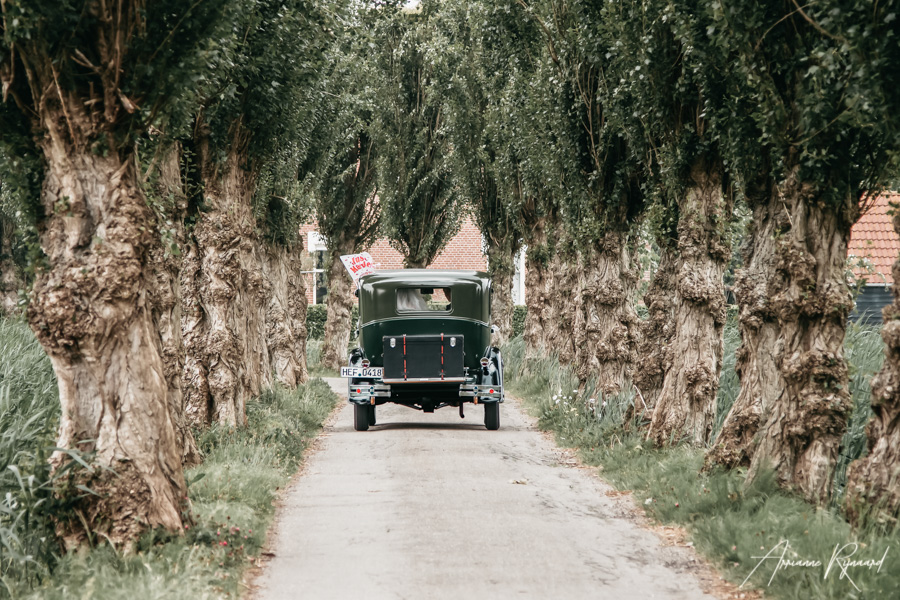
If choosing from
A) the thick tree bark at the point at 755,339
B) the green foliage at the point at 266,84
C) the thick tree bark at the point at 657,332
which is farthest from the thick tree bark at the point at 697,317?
the green foliage at the point at 266,84

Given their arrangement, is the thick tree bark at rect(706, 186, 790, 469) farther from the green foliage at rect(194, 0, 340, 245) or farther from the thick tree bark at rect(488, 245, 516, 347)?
the thick tree bark at rect(488, 245, 516, 347)

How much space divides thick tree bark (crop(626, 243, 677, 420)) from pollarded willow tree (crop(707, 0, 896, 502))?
388 cm

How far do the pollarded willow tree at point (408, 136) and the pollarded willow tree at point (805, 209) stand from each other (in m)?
20.2

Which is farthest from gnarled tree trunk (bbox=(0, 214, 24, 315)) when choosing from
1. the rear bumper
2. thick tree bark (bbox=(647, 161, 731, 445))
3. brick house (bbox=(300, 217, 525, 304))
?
thick tree bark (bbox=(647, 161, 731, 445))

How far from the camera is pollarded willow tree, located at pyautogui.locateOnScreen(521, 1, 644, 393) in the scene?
591 inches

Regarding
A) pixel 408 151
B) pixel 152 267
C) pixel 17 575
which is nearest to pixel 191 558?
pixel 17 575

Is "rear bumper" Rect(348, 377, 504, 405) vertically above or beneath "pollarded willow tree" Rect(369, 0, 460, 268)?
beneath

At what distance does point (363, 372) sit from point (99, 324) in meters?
9.32

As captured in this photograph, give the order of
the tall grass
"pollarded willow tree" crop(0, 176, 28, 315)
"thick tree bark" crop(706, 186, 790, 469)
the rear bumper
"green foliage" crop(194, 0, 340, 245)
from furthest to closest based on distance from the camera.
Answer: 1. "pollarded willow tree" crop(0, 176, 28, 315)
2. the rear bumper
3. "green foliage" crop(194, 0, 340, 245)
4. "thick tree bark" crop(706, 186, 790, 469)
5. the tall grass

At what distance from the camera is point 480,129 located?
26141 mm

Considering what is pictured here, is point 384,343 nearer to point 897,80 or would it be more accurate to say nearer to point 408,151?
point 897,80

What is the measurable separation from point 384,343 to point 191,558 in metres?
9.58

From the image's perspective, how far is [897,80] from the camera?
6852 millimetres

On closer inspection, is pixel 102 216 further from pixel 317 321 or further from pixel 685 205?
pixel 317 321
